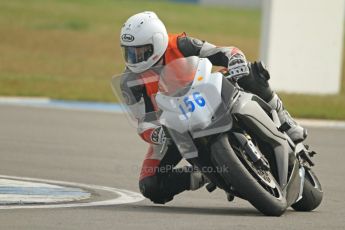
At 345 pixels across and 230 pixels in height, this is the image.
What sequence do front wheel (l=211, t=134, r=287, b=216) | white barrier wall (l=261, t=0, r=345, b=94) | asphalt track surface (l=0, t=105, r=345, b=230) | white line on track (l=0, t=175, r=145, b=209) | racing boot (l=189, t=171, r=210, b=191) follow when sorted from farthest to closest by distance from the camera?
white barrier wall (l=261, t=0, r=345, b=94)
racing boot (l=189, t=171, r=210, b=191)
white line on track (l=0, t=175, r=145, b=209)
front wheel (l=211, t=134, r=287, b=216)
asphalt track surface (l=0, t=105, r=345, b=230)

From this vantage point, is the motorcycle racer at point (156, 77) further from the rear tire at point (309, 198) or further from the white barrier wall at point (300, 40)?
the white barrier wall at point (300, 40)

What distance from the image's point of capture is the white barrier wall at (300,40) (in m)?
22.5

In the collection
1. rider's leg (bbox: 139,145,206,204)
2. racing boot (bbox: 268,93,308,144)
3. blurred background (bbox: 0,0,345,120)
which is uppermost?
racing boot (bbox: 268,93,308,144)

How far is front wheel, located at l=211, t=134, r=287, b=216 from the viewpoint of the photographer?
25.7 ft

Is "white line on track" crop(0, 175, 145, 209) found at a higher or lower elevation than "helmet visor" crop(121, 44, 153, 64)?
lower

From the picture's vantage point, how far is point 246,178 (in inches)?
309

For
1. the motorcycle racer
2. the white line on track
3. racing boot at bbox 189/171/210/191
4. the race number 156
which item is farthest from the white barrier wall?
the race number 156

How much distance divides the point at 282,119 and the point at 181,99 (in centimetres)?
131

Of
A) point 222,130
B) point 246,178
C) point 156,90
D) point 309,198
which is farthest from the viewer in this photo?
point 309,198

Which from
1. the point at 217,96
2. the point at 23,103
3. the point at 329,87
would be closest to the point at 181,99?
the point at 217,96

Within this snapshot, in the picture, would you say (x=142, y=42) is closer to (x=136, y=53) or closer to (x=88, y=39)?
(x=136, y=53)

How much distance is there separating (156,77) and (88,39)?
3200cm

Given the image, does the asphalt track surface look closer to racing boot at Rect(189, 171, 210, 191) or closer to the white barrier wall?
racing boot at Rect(189, 171, 210, 191)

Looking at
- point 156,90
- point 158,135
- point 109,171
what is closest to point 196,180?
point 158,135
